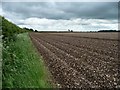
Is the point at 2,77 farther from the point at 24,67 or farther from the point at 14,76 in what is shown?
the point at 24,67

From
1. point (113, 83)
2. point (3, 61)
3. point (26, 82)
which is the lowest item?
point (113, 83)

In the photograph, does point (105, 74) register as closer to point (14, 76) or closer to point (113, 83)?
point (113, 83)

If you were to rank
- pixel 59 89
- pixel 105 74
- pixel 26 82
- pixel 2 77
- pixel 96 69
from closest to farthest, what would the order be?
pixel 2 77 → pixel 26 82 → pixel 59 89 → pixel 105 74 → pixel 96 69

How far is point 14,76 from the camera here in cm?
934

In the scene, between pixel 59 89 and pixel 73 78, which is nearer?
pixel 59 89

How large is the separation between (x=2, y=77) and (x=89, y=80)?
6.67 m

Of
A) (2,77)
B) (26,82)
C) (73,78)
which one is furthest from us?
(73,78)

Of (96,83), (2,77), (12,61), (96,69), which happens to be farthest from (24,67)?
(96,69)

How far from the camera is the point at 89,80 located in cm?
1462

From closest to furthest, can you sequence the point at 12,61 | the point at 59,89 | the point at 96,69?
the point at 12,61 < the point at 59,89 < the point at 96,69

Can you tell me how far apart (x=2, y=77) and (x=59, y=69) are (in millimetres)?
9358

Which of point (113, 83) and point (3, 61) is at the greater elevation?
point (3, 61)

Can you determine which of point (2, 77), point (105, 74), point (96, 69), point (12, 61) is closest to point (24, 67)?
point (12, 61)

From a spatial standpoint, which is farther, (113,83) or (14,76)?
(113,83)
